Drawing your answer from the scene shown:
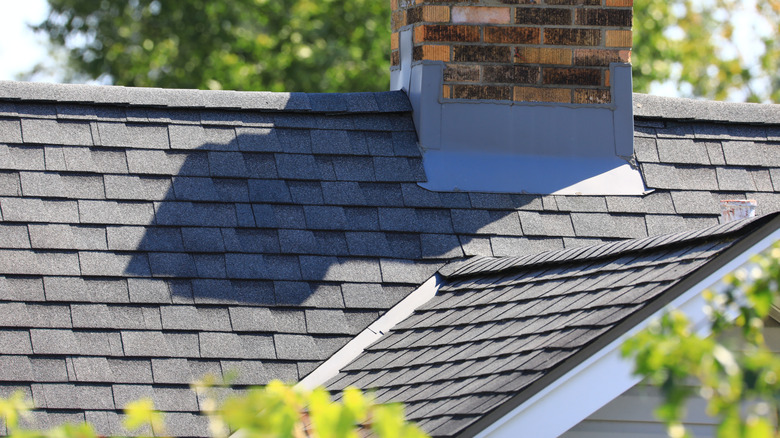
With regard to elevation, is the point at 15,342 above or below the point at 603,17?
below

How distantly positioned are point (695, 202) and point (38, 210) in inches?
135

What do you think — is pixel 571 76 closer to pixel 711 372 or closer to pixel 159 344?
pixel 159 344

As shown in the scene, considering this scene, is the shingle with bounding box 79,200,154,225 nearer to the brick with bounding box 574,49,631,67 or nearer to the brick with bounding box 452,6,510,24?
the brick with bounding box 452,6,510,24

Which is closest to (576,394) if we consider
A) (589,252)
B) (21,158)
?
(589,252)

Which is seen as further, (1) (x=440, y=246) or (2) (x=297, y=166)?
(2) (x=297, y=166)

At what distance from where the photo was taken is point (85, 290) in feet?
15.3

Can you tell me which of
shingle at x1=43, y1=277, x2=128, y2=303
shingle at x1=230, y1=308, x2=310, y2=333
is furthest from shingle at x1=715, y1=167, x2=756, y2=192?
shingle at x1=43, y1=277, x2=128, y2=303

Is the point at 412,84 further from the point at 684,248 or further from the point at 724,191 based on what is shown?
the point at 684,248

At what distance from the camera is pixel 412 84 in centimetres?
578

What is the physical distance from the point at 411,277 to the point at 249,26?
73.3ft

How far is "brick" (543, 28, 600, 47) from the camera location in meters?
5.65

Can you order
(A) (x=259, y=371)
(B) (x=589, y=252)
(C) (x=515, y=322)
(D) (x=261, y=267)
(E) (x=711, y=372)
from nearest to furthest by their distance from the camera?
(E) (x=711, y=372)
(C) (x=515, y=322)
(B) (x=589, y=252)
(A) (x=259, y=371)
(D) (x=261, y=267)

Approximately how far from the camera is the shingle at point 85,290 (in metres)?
4.61

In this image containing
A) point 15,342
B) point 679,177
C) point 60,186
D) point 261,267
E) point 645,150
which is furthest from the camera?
point 645,150
